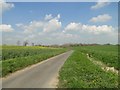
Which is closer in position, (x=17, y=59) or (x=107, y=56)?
(x=17, y=59)

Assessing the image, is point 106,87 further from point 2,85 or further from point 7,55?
point 7,55

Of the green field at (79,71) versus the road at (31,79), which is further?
the road at (31,79)

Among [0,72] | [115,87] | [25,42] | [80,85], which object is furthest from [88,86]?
[25,42]

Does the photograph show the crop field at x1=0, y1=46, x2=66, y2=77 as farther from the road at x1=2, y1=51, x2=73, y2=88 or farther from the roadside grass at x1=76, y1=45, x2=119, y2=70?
the roadside grass at x1=76, y1=45, x2=119, y2=70

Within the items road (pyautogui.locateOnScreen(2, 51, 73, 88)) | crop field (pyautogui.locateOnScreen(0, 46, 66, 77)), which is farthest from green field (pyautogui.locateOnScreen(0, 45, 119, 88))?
road (pyautogui.locateOnScreen(2, 51, 73, 88))

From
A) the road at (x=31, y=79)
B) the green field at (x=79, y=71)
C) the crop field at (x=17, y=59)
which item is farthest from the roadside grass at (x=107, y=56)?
the road at (x=31, y=79)

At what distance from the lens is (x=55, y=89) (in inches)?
546

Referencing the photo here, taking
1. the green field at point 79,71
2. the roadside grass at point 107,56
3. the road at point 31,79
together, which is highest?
the green field at point 79,71

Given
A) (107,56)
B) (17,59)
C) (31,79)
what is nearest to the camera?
(31,79)

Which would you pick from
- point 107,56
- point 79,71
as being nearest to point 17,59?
point 79,71

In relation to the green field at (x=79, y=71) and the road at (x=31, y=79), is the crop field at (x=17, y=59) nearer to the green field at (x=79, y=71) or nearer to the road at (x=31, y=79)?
the green field at (x=79, y=71)

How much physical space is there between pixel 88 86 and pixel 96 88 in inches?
26.1

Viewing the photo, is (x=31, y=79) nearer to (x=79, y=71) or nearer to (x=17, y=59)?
(x=79, y=71)

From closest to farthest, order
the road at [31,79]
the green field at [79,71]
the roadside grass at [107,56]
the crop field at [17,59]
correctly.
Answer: the green field at [79,71] < the road at [31,79] < the crop field at [17,59] < the roadside grass at [107,56]
